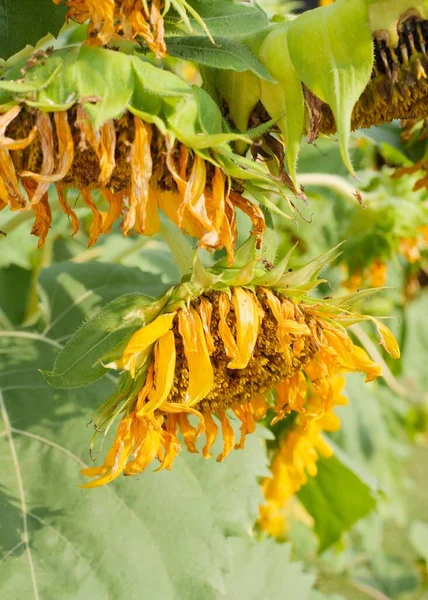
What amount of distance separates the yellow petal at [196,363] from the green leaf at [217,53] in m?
0.23

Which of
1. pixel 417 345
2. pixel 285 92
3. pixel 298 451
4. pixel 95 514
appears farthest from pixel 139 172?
pixel 417 345

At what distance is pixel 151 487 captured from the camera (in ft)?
3.22

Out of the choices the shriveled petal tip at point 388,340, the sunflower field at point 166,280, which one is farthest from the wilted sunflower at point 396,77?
the shriveled petal tip at point 388,340

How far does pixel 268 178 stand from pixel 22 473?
473mm

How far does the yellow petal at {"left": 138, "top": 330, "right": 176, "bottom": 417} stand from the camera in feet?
2.58

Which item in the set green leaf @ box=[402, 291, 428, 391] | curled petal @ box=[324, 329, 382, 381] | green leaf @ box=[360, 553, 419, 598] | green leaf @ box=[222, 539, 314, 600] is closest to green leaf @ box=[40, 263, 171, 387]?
curled petal @ box=[324, 329, 382, 381]

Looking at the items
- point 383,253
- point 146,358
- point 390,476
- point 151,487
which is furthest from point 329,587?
point 146,358

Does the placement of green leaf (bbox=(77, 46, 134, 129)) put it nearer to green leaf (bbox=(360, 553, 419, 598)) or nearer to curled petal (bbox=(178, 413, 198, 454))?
curled petal (bbox=(178, 413, 198, 454))

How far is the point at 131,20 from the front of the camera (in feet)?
2.29

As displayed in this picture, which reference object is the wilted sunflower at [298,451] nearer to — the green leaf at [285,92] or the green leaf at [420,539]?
the green leaf at [285,92]

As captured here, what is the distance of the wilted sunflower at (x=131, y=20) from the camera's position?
2.26ft

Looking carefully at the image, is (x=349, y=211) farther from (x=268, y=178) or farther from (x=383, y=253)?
(x=268, y=178)

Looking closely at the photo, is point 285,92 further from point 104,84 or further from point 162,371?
point 162,371

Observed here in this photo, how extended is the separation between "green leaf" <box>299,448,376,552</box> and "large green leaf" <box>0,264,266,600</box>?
52 centimetres
